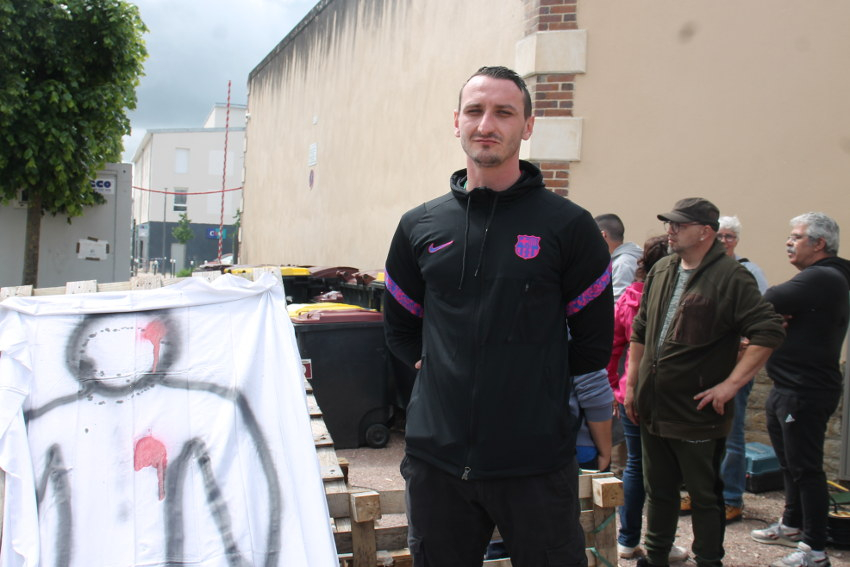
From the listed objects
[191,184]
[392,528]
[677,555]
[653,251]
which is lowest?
[677,555]

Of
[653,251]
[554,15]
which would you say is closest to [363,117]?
[554,15]

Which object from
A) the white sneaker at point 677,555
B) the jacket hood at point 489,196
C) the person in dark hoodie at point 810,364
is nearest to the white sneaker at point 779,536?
the person in dark hoodie at point 810,364

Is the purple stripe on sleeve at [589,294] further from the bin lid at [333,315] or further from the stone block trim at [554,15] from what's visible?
the stone block trim at [554,15]

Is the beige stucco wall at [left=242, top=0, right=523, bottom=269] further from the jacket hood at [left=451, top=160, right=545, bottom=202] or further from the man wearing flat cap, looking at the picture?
the jacket hood at [left=451, top=160, right=545, bottom=202]

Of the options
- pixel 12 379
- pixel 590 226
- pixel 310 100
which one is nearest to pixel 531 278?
pixel 590 226

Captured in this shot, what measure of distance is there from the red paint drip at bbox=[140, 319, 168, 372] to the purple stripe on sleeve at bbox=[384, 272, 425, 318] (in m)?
1.22

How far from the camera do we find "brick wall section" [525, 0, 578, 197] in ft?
23.5

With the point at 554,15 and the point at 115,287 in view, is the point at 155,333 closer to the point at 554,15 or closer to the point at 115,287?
the point at 115,287

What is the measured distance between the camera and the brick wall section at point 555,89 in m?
7.18

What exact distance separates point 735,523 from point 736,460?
1.33 feet

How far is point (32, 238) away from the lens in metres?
9.94

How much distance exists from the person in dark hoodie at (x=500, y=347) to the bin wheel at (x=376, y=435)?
15.5 feet

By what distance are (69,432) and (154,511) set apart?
1.54 feet

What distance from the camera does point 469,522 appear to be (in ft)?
8.11
